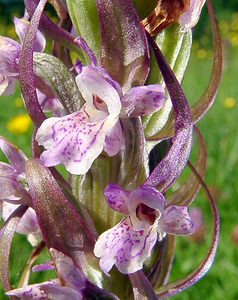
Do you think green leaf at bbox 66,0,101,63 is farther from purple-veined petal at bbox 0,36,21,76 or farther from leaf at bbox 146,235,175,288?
leaf at bbox 146,235,175,288

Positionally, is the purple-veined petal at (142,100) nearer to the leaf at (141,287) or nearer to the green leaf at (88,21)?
the green leaf at (88,21)

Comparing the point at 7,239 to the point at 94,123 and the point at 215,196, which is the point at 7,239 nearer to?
the point at 94,123

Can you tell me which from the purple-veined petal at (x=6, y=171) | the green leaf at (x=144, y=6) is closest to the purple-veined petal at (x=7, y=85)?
the purple-veined petal at (x=6, y=171)

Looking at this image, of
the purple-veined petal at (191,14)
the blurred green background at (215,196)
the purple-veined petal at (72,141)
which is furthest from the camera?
the blurred green background at (215,196)

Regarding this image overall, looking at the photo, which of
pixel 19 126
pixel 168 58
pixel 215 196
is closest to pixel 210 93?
pixel 168 58

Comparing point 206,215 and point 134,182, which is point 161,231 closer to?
point 134,182

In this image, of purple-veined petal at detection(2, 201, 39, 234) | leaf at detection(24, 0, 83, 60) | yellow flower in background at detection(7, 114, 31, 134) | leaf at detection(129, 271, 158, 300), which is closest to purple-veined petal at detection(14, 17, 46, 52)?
leaf at detection(24, 0, 83, 60)

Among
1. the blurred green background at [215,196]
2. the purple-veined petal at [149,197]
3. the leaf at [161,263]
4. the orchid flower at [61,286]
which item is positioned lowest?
the blurred green background at [215,196]
